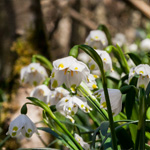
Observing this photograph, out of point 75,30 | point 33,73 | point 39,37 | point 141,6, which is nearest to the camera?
point 33,73

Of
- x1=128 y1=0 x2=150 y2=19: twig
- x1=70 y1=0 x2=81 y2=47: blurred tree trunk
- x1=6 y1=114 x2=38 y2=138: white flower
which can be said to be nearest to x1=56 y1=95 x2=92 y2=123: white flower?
x1=6 y1=114 x2=38 y2=138: white flower

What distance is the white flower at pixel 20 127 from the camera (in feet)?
2.71

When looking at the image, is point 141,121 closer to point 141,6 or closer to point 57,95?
point 57,95

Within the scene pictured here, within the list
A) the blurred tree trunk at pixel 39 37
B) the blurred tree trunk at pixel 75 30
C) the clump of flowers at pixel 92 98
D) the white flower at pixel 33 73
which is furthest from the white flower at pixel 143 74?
the blurred tree trunk at pixel 75 30

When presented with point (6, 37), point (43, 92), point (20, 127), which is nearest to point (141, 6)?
point (6, 37)

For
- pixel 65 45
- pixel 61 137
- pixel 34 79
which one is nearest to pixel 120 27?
pixel 65 45

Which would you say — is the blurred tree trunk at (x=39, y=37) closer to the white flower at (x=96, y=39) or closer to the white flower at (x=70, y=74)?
the white flower at (x=96, y=39)

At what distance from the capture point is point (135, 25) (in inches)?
204

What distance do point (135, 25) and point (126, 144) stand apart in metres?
4.40

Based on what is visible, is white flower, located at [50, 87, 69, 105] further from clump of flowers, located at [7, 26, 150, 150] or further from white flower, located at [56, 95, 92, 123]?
white flower, located at [56, 95, 92, 123]

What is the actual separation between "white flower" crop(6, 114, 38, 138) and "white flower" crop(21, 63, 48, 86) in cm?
40

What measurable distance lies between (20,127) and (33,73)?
446 mm

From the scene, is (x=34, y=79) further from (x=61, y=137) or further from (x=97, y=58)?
(x=97, y=58)

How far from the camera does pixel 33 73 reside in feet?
4.10
